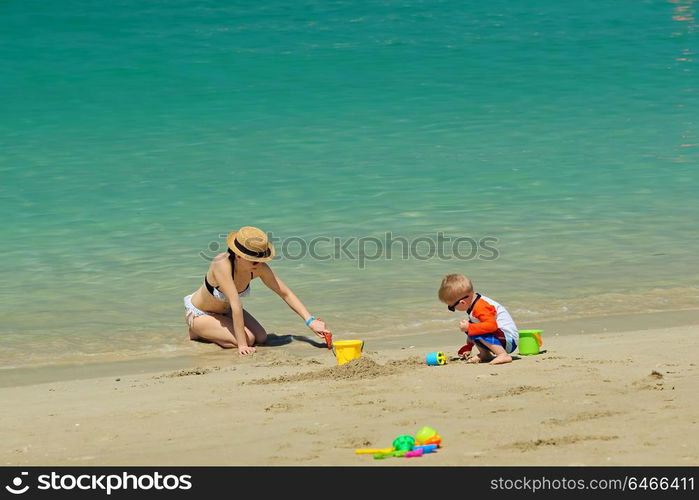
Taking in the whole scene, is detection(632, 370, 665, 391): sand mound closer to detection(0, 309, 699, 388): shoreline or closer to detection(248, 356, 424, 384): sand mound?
detection(248, 356, 424, 384): sand mound

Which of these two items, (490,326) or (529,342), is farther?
(529,342)

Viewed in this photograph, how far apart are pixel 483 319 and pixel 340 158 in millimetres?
A: 8962

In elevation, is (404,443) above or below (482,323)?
above

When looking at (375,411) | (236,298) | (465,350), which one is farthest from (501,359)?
(236,298)

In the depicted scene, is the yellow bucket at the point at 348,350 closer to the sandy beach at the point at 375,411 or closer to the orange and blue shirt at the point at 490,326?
the sandy beach at the point at 375,411

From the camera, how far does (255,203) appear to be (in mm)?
13125

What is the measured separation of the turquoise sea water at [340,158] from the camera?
924cm

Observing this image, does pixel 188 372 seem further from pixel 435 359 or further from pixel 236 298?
pixel 435 359

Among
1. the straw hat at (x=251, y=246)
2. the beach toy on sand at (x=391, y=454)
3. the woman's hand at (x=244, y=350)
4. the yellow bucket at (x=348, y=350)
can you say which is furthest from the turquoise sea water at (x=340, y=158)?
the beach toy on sand at (x=391, y=454)

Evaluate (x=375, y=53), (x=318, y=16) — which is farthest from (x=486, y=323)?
(x=318, y=16)

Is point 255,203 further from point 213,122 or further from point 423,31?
point 423,31

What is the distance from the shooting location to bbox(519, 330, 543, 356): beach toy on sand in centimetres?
677

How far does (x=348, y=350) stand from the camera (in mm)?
6746

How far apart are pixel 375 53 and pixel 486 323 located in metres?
18.3
